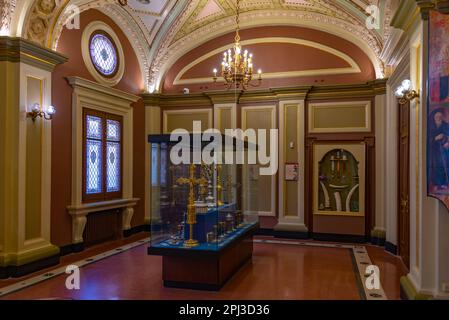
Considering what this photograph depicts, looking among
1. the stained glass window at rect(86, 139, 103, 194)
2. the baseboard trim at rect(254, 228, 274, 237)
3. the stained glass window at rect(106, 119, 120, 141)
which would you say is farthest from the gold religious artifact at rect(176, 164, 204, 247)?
the baseboard trim at rect(254, 228, 274, 237)

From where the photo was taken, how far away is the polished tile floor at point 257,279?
505 centimetres

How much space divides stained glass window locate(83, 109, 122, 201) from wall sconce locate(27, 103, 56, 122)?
1164 millimetres

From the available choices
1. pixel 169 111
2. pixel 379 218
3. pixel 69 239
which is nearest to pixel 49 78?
pixel 69 239

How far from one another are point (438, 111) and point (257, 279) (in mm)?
3341

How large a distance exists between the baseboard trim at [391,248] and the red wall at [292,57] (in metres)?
3.61

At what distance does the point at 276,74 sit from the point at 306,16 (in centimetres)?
146

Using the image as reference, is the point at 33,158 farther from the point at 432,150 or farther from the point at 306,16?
the point at 306,16

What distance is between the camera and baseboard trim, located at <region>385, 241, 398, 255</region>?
7.35m

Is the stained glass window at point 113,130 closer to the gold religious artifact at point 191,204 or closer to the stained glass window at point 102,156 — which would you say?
the stained glass window at point 102,156

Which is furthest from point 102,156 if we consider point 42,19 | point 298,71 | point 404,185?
point 404,185

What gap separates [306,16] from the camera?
29.3 feet

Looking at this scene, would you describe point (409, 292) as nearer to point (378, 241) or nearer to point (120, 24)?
point (378, 241)

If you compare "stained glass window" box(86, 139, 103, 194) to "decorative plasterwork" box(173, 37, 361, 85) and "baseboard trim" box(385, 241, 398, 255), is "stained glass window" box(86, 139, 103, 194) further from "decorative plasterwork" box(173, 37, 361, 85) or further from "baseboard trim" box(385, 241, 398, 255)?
"baseboard trim" box(385, 241, 398, 255)

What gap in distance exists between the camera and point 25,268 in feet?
19.4
